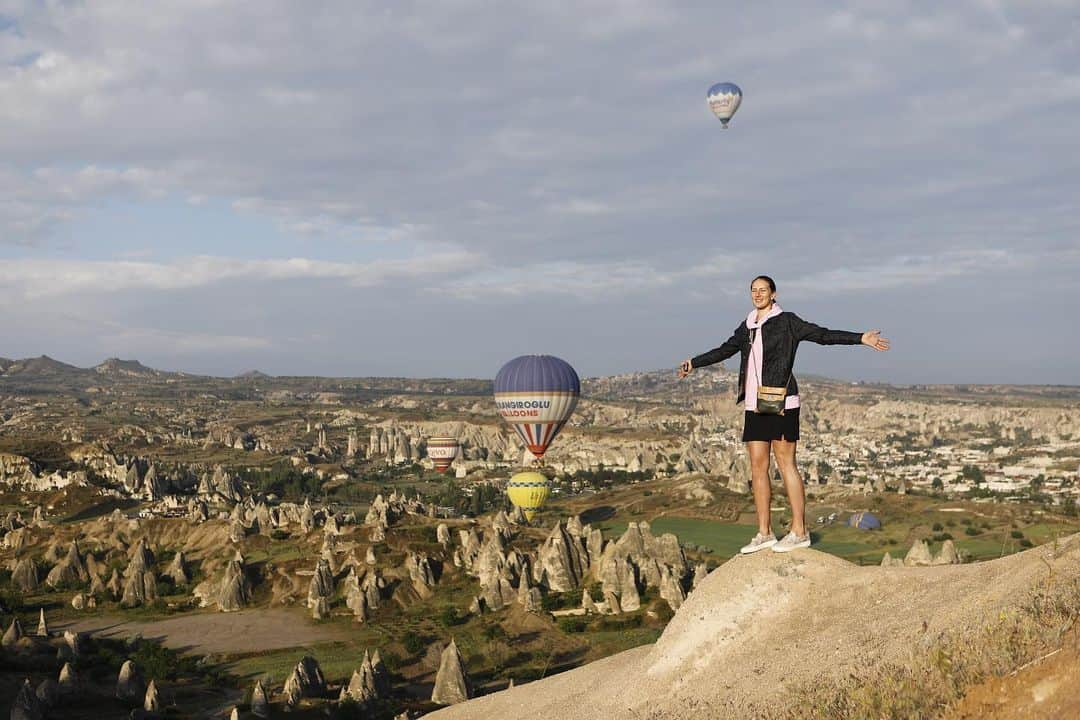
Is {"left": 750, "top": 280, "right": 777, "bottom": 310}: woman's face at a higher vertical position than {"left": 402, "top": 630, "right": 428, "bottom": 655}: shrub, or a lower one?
higher

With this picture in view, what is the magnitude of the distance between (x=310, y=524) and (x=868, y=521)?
60.0m

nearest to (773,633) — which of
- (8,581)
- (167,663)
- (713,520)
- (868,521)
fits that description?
(167,663)

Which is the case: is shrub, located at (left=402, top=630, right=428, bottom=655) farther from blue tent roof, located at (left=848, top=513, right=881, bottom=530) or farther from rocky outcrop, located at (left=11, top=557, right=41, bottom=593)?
blue tent roof, located at (left=848, top=513, right=881, bottom=530)

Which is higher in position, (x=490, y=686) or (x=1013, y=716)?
(x=1013, y=716)

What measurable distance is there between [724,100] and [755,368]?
66104 millimetres

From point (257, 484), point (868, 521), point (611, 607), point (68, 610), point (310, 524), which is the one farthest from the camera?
point (257, 484)

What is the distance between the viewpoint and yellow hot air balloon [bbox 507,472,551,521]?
101000mm

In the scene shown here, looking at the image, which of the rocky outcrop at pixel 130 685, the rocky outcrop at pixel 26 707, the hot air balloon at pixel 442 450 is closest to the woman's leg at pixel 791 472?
the rocky outcrop at pixel 26 707

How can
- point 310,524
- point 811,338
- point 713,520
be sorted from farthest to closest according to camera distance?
point 713,520, point 310,524, point 811,338

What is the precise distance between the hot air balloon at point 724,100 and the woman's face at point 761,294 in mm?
65553

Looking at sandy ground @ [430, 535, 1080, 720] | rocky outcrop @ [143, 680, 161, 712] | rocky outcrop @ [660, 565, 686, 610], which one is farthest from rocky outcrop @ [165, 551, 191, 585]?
sandy ground @ [430, 535, 1080, 720]

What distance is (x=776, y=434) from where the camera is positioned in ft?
41.6

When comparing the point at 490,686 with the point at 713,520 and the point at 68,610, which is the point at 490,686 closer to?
the point at 68,610

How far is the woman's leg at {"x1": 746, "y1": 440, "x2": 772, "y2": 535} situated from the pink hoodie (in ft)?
1.85
